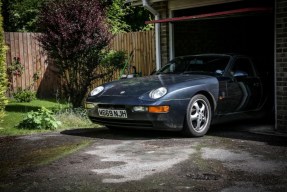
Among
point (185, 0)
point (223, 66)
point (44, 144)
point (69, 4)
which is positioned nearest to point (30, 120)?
point (44, 144)

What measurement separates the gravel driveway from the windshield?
1141 millimetres

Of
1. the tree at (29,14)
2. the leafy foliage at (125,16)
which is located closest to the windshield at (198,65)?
the tree at (29,14)

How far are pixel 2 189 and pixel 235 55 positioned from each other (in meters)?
5.06

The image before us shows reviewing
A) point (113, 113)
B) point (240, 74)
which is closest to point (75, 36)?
point (113, 113)

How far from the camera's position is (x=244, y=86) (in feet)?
25.1

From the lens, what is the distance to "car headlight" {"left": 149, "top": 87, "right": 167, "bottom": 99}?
21.2 feet

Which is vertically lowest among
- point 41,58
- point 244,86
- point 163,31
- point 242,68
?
point 244,86

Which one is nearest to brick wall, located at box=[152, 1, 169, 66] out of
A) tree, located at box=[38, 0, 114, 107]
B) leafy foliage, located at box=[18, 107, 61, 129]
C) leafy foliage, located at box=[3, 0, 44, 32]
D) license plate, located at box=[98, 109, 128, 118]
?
tree, located at box=[38, 0, 114, 107]

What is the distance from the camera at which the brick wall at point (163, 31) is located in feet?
33.2

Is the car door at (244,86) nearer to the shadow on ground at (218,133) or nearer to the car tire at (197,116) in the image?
the shadow on ground at (218,133)

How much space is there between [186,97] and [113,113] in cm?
114

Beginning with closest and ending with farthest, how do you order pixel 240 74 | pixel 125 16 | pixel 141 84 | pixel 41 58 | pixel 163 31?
pixel 141 84, pixel 240 74, pixel 163 31, pixel 41 58, pixel 125 16

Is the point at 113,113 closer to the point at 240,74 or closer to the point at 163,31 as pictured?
the point at 240,74

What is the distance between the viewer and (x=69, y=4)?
9.67 m
